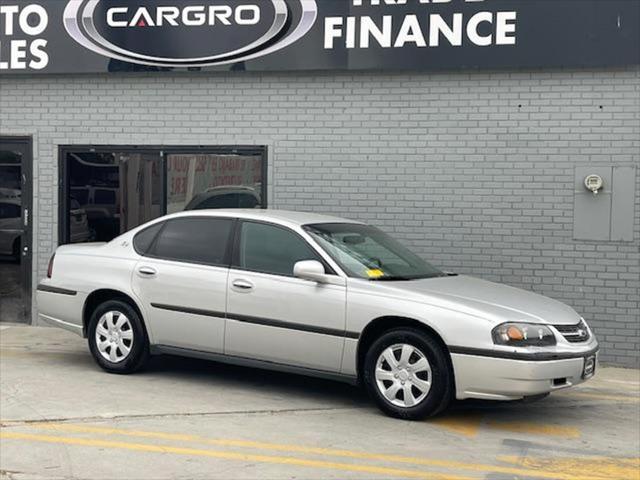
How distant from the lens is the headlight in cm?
690

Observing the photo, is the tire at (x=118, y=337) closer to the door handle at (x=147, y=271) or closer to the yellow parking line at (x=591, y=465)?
the door handle at (x=147, y=271)

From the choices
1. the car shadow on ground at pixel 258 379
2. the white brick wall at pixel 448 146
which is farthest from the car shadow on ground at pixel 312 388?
the white brick wall at pixel 448 146

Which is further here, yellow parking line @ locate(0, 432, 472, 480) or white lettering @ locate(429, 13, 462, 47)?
white lettering @ locate(429, 13, 462, 47)

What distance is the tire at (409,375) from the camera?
7.03 metres

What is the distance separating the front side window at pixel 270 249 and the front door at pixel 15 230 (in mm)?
4729

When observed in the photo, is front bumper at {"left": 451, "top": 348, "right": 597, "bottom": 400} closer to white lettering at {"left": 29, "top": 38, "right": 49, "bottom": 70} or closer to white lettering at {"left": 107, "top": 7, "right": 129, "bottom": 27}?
white lettering at {"left": 107, "top": 7, "right": 129, "bottom": 27}

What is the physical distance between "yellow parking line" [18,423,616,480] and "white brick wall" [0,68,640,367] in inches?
174

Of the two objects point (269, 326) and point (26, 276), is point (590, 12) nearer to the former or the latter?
point (269, 326)

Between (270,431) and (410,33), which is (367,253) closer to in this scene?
(270,431)

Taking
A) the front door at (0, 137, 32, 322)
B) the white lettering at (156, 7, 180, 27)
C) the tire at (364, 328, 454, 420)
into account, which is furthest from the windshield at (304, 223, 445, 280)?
the front door at (0, 137, 32, 322)

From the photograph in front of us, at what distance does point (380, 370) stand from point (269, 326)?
3.43 feet

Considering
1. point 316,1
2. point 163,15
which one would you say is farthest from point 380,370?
point 163,15

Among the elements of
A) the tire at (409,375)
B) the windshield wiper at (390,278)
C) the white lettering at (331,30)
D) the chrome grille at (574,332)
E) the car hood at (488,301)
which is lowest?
the tire at (409,375)

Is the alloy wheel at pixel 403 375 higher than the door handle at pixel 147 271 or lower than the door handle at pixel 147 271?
lower
